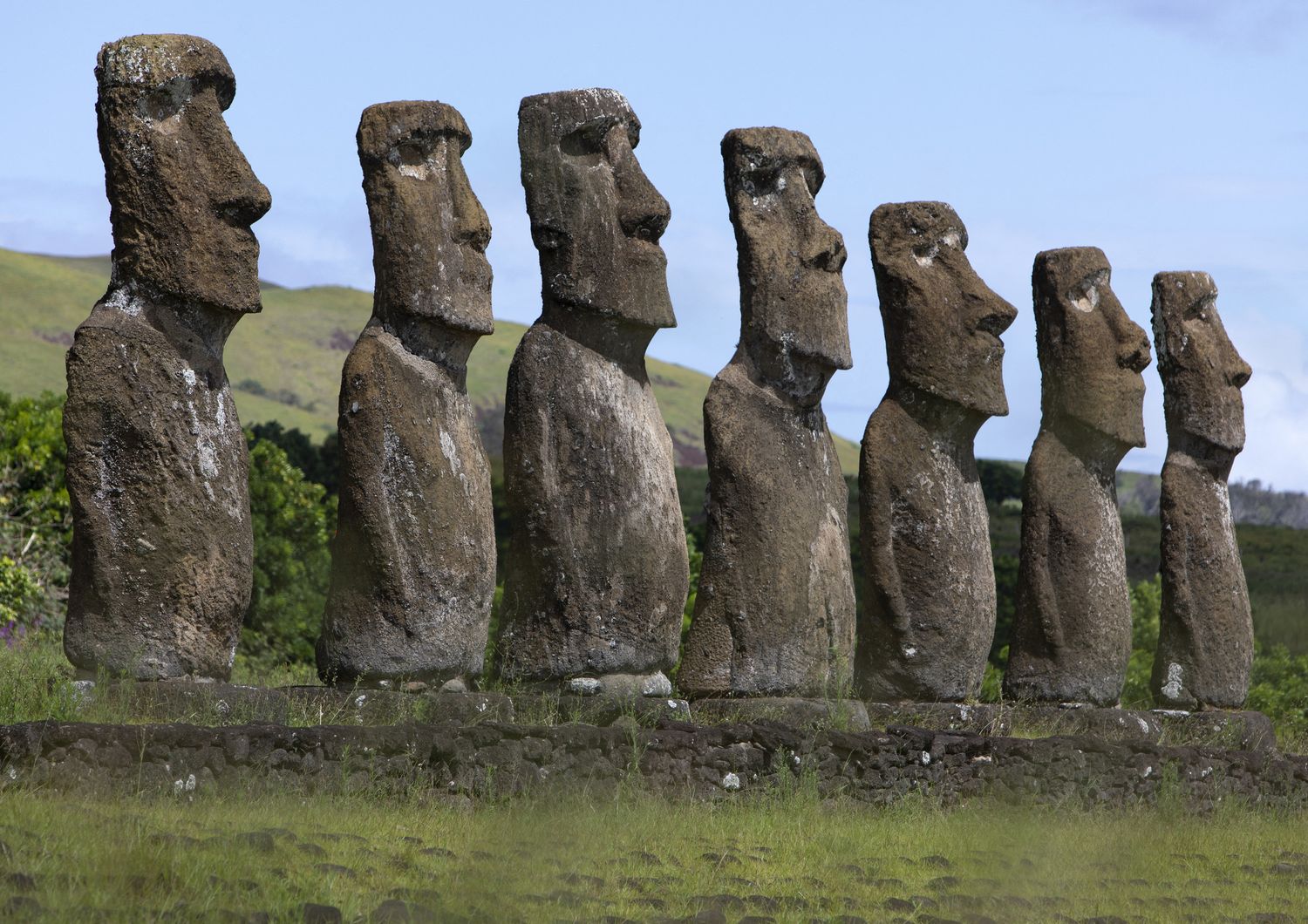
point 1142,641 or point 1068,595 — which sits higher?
point 1068,595

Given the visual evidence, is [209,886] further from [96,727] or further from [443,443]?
[443,443]

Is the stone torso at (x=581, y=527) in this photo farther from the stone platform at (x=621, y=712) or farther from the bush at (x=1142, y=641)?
the bush at (x=1142, y=641)

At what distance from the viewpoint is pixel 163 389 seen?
1023 cm

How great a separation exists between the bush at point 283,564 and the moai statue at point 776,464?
9776 mm

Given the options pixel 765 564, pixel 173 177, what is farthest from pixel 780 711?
pixel 173 177

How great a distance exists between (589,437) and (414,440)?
49.1 inches

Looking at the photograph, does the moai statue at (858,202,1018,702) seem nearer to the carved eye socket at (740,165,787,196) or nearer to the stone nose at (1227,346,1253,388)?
the carved eye socket at (740,165,787,196)

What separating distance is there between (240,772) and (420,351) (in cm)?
285

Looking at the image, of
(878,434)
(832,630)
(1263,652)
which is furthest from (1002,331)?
(1263,652)

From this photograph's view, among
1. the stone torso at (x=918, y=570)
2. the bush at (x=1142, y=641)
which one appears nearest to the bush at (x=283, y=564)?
the bush at (x=1142, y=641)

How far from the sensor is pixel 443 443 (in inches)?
440

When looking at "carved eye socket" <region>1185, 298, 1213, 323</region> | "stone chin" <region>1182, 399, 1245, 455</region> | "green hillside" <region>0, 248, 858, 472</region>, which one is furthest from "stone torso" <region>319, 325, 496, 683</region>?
"green hillside" <region>0, 248, 858, 472</region>

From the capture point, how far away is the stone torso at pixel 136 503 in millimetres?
10148

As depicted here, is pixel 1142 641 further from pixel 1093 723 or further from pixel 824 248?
pixel 824 248
